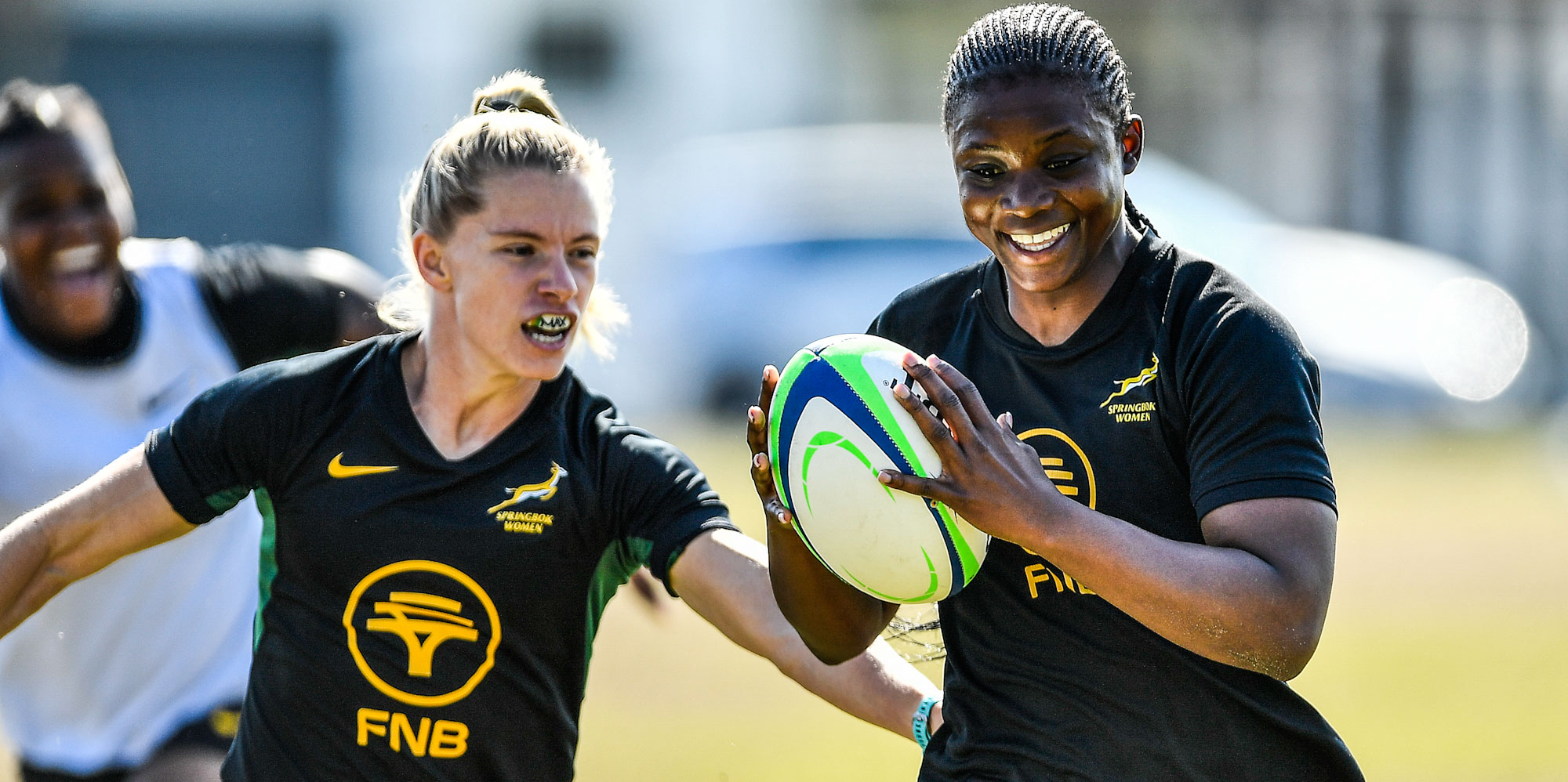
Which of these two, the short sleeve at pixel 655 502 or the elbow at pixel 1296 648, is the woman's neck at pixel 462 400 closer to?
the short sleeve at pixel 655 502

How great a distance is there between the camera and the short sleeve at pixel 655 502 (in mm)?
3771

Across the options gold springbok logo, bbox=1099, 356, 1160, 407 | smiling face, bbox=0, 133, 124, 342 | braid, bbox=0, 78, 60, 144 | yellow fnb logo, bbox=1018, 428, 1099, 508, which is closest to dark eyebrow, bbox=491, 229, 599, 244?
yellow fnb logo, bbox=1018, 428, 1099, 508

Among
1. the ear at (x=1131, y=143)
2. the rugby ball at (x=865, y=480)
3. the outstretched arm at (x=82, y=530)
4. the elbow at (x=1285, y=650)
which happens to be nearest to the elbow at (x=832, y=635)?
the rugby ball at (x=865, y=480)

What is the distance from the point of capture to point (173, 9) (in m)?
24.8

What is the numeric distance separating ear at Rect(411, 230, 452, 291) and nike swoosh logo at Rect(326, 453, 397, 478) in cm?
47

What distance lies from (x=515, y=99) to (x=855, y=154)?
56.6 feet

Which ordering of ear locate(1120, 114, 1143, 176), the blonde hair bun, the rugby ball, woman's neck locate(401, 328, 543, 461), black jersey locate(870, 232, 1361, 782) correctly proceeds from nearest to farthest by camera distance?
black jersey locate(870, 232, 1361, 782)
the rugby ball
ear locate(1120, 114, 1143, 176)
woman's neck locate(401, 328, 543, 461)
the blonde hair bun

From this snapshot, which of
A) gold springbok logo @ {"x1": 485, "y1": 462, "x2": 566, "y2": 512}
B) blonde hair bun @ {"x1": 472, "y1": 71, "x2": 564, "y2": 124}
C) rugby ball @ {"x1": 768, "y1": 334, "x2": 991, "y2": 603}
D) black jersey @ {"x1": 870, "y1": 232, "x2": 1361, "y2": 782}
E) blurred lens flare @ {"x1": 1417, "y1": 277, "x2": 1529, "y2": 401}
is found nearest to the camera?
black jersey @ {"x1": 870, "y1": 232, "x2": 1361, "y2": 782}

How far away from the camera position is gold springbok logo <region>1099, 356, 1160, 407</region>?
3.29 meters

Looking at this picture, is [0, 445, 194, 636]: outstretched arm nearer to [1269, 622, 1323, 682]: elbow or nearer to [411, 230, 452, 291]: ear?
[411, 230, 452, 291]: ear

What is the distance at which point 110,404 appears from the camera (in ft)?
16.2

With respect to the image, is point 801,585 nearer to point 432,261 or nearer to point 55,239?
point 432,261

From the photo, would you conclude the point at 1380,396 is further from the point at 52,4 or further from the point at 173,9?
the point at 52,4

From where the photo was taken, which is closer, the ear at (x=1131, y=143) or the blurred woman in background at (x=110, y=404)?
the ear at (x=1131, y=143)
